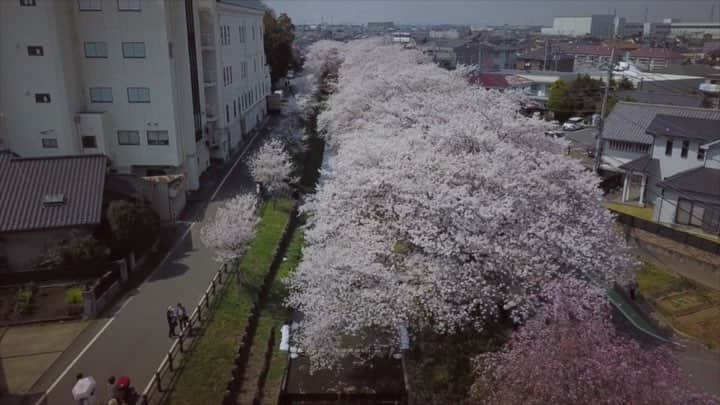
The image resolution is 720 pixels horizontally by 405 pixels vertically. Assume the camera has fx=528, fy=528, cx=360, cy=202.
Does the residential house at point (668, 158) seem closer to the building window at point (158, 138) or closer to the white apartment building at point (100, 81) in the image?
the white apartment building at point (100, 81)

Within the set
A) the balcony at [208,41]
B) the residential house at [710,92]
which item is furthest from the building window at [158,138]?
the residential house at [710,92]

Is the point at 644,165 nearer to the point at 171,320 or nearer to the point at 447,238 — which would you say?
the point at 447,238

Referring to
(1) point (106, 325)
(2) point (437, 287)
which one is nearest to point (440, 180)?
(2) point (437, 287)

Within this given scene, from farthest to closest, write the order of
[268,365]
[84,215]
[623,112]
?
[623,112] → [84,215] → [268,365]

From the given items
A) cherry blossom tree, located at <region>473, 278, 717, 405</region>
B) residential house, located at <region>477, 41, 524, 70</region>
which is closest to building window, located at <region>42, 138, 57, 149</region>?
cherry blossom tree, located at <region>473, 278, 717, 405</region>

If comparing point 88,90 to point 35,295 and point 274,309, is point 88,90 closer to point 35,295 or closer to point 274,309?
point 35,295

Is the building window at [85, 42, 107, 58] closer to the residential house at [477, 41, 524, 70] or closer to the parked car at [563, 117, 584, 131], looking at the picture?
the parked car at [563, 117, 584, 131]
